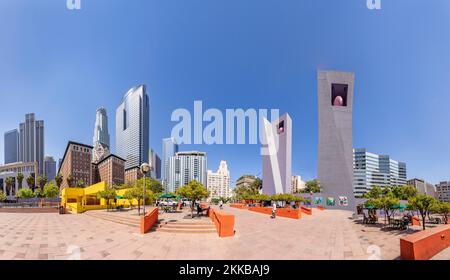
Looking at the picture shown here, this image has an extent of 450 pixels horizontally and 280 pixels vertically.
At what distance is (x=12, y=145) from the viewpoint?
15625 centimetres

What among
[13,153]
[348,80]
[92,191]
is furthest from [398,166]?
[13,153]

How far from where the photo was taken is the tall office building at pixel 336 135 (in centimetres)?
5528

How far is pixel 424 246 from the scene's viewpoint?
314 inches

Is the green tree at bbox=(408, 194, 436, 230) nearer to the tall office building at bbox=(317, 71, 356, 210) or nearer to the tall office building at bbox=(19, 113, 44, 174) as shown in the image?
the tall office building at bbox=(317, 71, 356, 210)

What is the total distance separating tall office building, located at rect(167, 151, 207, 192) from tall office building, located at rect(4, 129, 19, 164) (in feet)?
344

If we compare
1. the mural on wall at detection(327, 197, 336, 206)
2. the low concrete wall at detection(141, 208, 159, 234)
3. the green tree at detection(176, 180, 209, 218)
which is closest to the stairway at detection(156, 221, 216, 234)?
the low concrete wall at detection(141, 208, 159, 234)

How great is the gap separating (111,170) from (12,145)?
99.2 m

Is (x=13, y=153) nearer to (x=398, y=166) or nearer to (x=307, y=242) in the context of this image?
(x=307, y=242)

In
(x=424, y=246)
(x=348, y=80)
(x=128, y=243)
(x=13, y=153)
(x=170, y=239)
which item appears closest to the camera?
(x=424, y=246)

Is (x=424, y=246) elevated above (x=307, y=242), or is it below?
above

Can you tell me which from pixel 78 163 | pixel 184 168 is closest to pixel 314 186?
pixel 78 163

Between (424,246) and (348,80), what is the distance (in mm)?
59789

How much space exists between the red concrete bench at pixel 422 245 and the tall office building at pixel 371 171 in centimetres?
12441

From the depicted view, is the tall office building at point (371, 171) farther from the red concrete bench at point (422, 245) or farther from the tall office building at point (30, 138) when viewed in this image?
the tall office building at point (30, 138)
